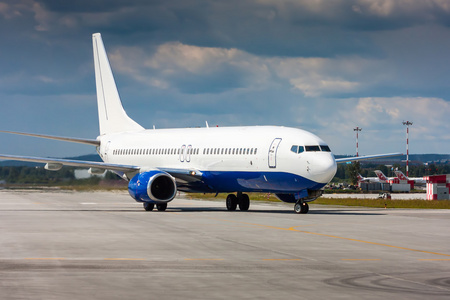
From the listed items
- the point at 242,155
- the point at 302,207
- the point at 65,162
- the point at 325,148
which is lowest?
the point at 302,207

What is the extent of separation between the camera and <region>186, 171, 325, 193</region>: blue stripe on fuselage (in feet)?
114

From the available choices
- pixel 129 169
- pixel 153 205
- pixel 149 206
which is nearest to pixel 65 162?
pixel 129 169

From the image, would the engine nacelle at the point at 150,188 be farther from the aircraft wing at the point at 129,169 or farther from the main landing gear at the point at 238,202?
the main landing gear at the point at 238,202

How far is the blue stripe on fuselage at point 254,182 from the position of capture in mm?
34625

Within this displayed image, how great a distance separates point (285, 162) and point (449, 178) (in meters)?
49.5

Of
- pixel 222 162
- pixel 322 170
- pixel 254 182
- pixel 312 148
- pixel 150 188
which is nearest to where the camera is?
pixel 322 170

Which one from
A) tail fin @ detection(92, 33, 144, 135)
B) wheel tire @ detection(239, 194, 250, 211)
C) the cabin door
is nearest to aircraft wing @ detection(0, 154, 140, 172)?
wheel tire @ detection(239, 194, 250, 211)

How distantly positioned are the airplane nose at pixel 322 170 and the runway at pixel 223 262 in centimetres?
764

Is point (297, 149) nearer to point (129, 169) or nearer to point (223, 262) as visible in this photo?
point (129, 169)

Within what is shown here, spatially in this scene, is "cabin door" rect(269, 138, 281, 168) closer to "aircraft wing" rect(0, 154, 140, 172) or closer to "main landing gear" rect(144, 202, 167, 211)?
"main landing gear" rect(144, 202, 167, 211)

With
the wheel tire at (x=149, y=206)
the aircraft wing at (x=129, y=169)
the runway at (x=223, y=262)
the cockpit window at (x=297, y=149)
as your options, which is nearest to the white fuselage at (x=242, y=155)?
the cockpit window at (x=297, y=149)

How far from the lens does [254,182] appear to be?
1453 inches

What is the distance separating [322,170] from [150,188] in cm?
929

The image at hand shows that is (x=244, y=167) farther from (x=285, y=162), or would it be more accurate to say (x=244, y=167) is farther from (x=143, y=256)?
(x=143, y=256)
